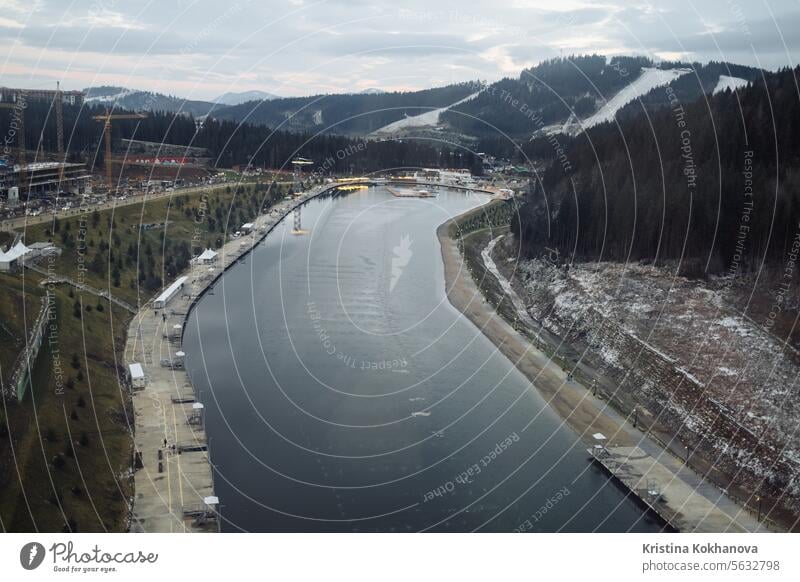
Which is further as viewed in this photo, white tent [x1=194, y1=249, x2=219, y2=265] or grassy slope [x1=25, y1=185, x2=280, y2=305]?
white tent [x1=194, y1=249, x2=219, y2=265]

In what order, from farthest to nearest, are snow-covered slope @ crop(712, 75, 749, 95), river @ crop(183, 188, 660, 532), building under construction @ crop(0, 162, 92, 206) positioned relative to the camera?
snow-covered slope @ crop(712, 75, 749, 95), building under construction @ crop(0, 162, 92, 206), river @ crop(183, 188, 660, 532)

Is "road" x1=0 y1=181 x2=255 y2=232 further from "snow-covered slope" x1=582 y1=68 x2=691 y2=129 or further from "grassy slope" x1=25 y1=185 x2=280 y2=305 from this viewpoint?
"snow-covered slope" x1=582 y1=68 x2=691 y2=129

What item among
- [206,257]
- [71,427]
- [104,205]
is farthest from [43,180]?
[71,427]

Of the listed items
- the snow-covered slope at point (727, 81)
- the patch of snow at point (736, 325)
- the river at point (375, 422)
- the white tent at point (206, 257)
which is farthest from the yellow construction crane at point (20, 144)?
the snow-covered slope at point (727, 81)

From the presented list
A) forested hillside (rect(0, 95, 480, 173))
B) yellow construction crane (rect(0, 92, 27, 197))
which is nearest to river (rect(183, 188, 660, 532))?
yellow construction crane (rect(0, 92, 27, 197))

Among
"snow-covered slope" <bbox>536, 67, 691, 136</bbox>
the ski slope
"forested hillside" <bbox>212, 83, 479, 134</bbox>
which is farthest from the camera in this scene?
"forested hillside" <bbox>212, 83, 479, 134</bbox>

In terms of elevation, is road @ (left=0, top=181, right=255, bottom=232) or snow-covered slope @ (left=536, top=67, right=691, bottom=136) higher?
snow-covered slope @ (left=536, top=67, right=691, bottom=136)

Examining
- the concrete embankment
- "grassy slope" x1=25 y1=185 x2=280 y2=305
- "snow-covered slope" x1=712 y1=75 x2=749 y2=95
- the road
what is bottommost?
the concrete embankment
